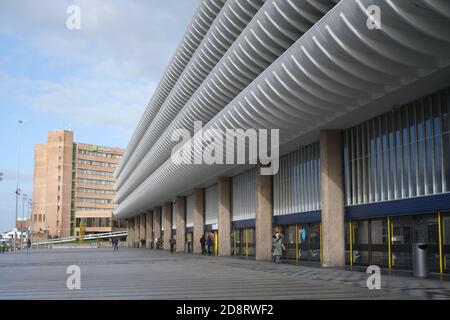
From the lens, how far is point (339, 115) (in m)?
21.1

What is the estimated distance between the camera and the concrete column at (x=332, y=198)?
918 inches

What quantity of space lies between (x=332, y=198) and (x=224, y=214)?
56.4 feet

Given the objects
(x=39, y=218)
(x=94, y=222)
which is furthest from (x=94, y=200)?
(x=39, y=218)

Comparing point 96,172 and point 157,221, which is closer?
point 157,221

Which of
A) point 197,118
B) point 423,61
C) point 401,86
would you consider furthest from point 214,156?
point 423,61

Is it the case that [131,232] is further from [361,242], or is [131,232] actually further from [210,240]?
[361,242]

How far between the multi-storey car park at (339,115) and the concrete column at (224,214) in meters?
2.45

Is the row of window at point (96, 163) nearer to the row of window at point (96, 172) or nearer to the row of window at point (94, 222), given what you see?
the row of window at point (96, 172)

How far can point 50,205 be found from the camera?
15750cm

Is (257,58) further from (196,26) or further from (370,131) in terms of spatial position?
(196,26)

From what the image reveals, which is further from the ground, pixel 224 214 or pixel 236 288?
pixel 224 214

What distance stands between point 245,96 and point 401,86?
7475 millimetres

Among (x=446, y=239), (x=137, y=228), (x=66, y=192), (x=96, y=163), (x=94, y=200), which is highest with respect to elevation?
(x=96, y=163)

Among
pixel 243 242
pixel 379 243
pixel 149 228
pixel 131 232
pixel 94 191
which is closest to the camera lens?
pixel 379 243
